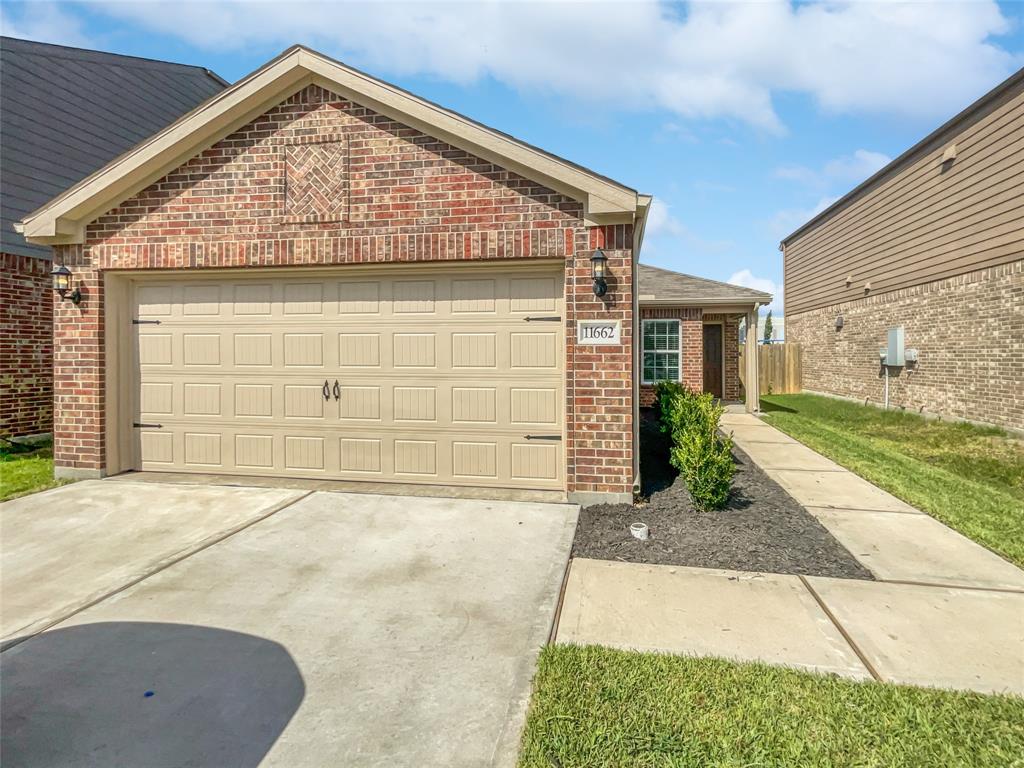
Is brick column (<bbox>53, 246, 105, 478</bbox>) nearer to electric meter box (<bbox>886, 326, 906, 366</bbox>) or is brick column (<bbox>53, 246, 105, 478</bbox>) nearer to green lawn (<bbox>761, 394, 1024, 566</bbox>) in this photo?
green lawn (<bbox>761, 394, 1024, 566</bbox>)

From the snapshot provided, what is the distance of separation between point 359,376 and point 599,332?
2.92m

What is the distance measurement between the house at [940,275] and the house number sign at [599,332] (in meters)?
8.83

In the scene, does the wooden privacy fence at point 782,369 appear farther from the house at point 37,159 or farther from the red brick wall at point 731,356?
the house at point 37,159

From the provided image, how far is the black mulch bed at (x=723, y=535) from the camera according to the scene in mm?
4242

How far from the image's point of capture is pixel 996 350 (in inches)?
401

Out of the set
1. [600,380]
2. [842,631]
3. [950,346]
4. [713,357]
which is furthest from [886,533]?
[713,357]

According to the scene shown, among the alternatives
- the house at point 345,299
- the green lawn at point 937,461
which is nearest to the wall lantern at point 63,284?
the house at point 345,299

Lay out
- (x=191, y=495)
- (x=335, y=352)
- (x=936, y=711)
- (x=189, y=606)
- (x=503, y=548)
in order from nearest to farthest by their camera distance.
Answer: (x=936, y=711) < (x=189, y=606) < (x=503, y=548) < (x=191, y=495) < (x=335, y=352)

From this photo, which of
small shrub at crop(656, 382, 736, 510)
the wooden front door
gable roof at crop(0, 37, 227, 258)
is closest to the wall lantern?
gable roof at crop(0, 37, 227, 258)

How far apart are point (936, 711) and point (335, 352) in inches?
239

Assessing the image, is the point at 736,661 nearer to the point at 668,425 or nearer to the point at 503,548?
the point at 503,548

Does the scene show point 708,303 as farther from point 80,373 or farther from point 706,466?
point 80,373

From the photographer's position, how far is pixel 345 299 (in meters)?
6.48

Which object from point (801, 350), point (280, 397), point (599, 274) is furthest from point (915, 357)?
point (280, 397)
